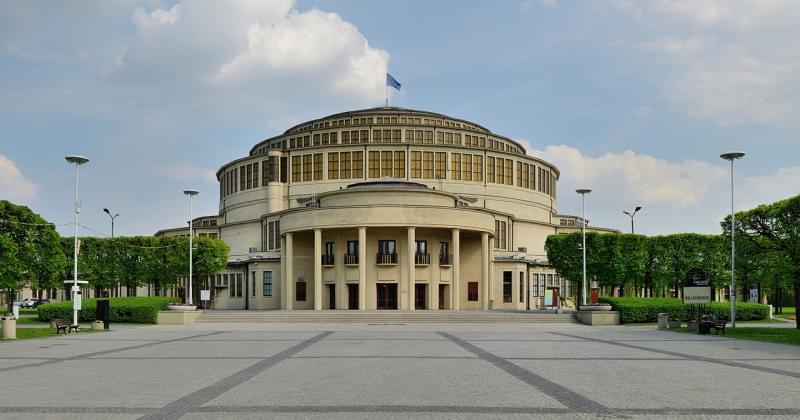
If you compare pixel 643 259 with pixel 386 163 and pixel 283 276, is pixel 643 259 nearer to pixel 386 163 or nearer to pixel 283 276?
pixel 386 163

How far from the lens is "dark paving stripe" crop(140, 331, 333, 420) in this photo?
12.1 metres

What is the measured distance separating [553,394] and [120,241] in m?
63.4

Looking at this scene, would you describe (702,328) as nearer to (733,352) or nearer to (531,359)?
(733,352)

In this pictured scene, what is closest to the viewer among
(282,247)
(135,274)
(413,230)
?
(413,230)

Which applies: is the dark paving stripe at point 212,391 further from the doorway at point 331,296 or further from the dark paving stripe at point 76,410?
Result: the doorway at point 331,296

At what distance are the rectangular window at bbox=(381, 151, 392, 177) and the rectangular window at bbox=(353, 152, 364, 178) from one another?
6.93ft

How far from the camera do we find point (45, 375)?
17719 mm

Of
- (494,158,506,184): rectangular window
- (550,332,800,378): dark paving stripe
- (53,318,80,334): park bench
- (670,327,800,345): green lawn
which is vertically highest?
(494,158,506,184): rectangular window

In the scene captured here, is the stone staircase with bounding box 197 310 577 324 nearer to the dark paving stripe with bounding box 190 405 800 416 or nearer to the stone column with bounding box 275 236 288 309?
the stone column with bounding box 275 236 288 309

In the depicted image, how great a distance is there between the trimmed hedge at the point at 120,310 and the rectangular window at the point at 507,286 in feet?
111

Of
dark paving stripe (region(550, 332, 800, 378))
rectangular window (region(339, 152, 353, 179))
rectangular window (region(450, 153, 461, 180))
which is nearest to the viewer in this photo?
dark paving stripe (region(550, 332, 800, 378))

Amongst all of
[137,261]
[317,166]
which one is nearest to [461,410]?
[137,261]

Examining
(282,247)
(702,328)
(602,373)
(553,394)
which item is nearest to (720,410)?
(553,394)

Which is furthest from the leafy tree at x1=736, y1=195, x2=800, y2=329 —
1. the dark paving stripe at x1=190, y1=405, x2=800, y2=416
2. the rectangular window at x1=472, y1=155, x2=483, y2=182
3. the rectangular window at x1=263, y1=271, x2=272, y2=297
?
the rectangular window at x1=263, y1=271, x2=272, y2=297
